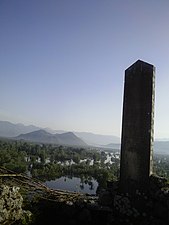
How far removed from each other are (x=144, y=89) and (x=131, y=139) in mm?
1601

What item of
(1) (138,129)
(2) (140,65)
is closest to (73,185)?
(1) (138,129)

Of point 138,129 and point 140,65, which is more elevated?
point 140,65

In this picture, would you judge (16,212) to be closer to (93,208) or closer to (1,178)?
(1,178)

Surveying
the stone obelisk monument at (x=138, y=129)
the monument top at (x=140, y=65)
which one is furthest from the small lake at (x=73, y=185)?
the monument top at (x=140, y=65)

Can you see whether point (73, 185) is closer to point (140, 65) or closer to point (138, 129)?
point (138, 129)

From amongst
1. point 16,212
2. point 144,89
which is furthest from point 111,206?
point 144,89

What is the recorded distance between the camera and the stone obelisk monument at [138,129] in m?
8.23

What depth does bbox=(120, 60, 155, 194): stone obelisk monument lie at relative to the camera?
8234mm

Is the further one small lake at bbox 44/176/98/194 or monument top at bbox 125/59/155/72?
small lake at bbox 44/176/98/194

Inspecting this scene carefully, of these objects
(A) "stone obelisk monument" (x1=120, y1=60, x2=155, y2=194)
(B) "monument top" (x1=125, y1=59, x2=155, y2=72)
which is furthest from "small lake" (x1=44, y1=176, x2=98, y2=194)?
(B) "monument top" (x1=125, y1=59, x2=155, y2=72)

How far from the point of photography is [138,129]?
834 centimetres

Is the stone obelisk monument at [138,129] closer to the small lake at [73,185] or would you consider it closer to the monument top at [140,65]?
the monument top at [140,65]

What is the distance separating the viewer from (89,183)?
43906mm

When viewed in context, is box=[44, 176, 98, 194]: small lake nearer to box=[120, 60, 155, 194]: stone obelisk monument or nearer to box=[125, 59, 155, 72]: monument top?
box=[120, 60, 155, 194]: stone obelisk monument
